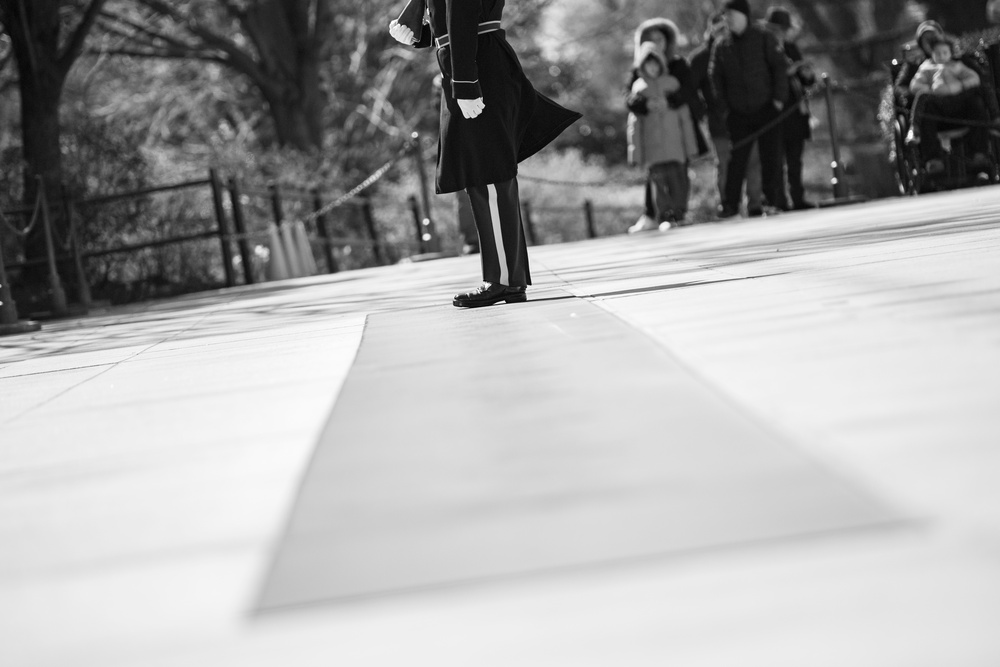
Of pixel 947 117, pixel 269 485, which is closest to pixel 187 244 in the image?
pixel 947 117

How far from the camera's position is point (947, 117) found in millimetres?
13891

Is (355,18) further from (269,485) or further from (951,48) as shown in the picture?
(269,485)

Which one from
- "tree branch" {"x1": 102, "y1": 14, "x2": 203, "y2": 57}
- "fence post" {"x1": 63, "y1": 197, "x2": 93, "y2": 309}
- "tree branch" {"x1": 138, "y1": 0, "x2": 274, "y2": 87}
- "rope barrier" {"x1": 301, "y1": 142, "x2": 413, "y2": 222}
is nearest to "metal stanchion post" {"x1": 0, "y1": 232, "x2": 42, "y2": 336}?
"fence post" {"x1": 63, "y1": 197, "x2": 93, "y2": 309}

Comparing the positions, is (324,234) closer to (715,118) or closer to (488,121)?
(715,118)

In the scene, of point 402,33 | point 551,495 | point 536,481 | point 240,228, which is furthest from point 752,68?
point 551,495

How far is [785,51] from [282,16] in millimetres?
10894

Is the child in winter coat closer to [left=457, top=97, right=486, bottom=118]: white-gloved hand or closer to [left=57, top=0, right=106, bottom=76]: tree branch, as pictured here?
[left=57, top=0, right=106, bottom=76]: tree branch

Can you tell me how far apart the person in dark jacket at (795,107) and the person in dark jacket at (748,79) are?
466mm

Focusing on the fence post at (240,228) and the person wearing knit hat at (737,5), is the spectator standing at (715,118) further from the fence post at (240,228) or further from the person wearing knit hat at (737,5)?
the fence post at (240,228)

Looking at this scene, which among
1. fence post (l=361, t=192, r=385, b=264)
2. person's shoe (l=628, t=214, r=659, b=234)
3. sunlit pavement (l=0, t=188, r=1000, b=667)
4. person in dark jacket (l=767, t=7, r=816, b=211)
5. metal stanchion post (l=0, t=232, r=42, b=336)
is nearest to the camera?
sunlit pavement (l=0, t=188, r=1000, b=667)

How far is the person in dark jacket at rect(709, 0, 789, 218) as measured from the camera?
13.0 m

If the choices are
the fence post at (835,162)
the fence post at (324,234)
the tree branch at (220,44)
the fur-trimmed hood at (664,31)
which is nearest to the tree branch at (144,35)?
the tree branch at (220,44)

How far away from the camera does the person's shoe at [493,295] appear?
23.3 feet

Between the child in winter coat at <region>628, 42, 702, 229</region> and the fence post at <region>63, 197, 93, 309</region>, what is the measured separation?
554 cm
